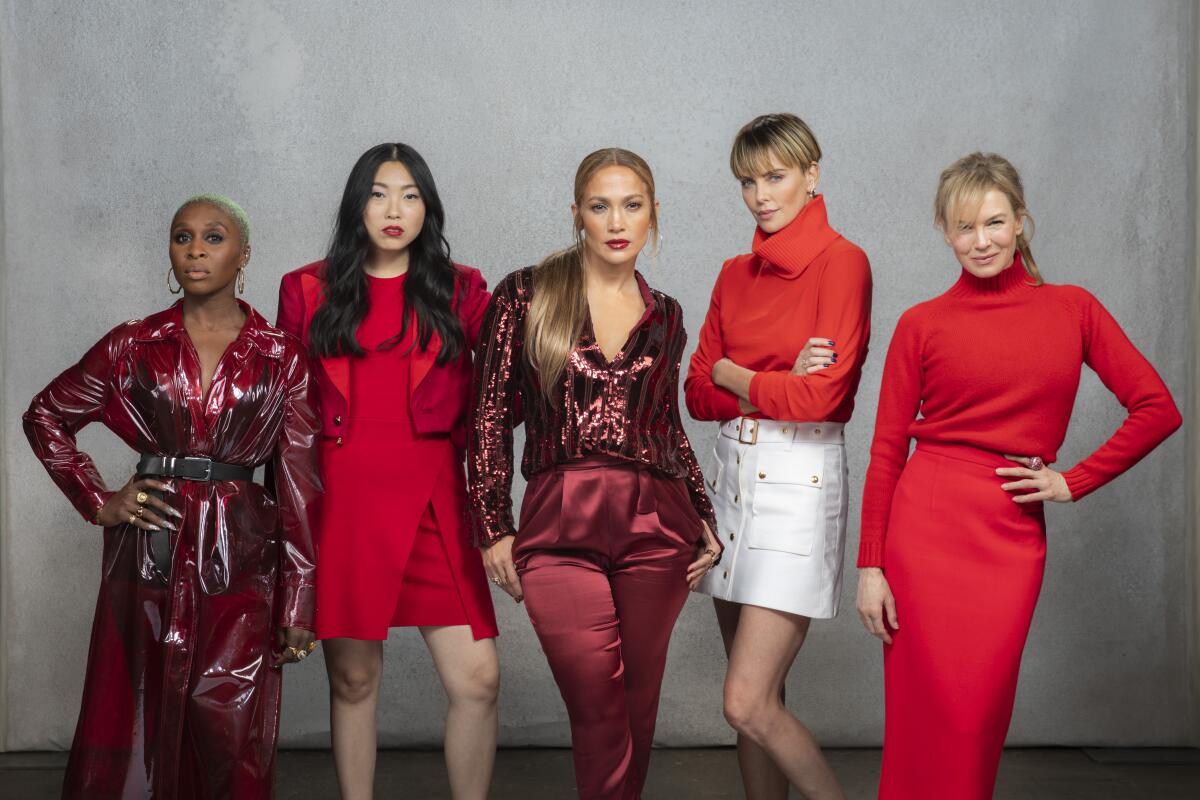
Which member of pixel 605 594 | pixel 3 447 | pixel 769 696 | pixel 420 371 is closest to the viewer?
pixel 605 594

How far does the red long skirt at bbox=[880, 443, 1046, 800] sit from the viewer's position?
2.57 m

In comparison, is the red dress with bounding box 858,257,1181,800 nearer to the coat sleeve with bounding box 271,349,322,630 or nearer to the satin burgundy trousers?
the satin burgundy trousers

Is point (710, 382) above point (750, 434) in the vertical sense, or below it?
above

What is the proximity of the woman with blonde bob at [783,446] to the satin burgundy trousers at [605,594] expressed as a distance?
Answer: 22 cm

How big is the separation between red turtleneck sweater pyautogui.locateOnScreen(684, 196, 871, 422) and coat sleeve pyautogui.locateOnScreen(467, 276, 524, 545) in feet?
1.65

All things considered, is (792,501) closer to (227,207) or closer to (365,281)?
(365,281)

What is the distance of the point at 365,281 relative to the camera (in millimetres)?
3055

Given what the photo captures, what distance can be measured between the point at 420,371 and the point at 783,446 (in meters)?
0.90

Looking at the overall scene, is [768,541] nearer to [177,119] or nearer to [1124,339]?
[1124,339]

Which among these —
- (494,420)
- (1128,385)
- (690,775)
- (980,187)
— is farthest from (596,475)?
(690,775)

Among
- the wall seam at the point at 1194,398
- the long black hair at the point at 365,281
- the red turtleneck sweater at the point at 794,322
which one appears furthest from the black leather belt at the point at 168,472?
the wall seam at the point at 1194,398

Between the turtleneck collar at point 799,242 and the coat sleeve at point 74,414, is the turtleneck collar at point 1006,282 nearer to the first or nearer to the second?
the turtleneck collar at point 799,242

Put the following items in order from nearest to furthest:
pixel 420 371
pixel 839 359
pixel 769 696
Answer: pixel 839 359 → pixel 769 696 → pixel 420 371

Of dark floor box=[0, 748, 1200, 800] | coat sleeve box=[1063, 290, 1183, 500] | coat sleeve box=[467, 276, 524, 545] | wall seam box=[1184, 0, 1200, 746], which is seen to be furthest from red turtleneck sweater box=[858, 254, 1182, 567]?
wall seam box=[1184, 0, 1200, 746]
